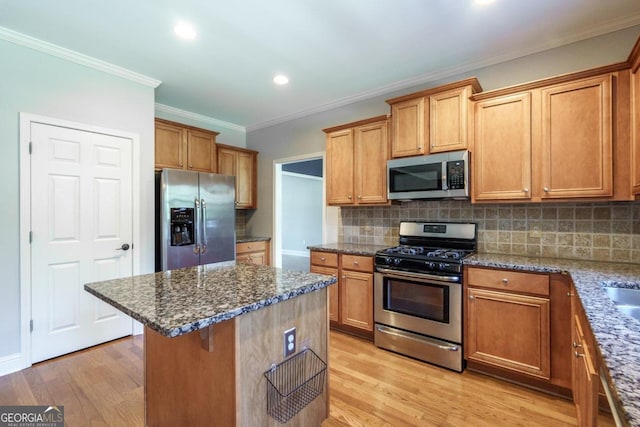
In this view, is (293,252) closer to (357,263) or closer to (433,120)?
(357,263)

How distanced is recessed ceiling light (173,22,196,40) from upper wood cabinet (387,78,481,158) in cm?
181

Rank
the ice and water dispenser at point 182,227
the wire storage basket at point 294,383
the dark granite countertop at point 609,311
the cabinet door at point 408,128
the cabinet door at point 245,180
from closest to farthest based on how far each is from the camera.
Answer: the dark granite countertop at point 609,311 → the wire storage basket at point 294,383 → the cabinet door at point 408,128 → the ice and water dispenser at point 182,227 → the cabinet door at point 245,180

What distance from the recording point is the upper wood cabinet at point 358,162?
319cm

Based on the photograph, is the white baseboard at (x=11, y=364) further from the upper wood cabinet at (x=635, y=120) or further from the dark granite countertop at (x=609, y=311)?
the upper wood cabinet at (x=635, y=120)

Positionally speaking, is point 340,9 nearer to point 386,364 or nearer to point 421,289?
point 421,289

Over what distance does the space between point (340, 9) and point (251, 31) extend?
28.0 inches

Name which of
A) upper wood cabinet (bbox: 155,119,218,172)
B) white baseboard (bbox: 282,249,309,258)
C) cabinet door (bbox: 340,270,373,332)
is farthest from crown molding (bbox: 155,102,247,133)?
white baseboard (bbox: 282,249,309,258)

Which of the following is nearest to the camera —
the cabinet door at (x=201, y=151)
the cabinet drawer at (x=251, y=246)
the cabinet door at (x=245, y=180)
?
the cabinet door at (x=201, y=151)

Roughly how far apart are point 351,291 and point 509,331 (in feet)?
4.45

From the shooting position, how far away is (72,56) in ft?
8.86

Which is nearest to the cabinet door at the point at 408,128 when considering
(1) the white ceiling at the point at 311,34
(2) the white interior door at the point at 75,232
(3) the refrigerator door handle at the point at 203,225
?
(1) the white ceiling at the point at 311,34

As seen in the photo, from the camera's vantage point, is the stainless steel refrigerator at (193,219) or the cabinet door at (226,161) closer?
the stainless steel refrigerator at (193,219)

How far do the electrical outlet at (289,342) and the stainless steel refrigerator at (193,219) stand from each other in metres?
2.27

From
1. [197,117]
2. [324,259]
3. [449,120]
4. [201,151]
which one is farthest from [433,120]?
[197,117]
